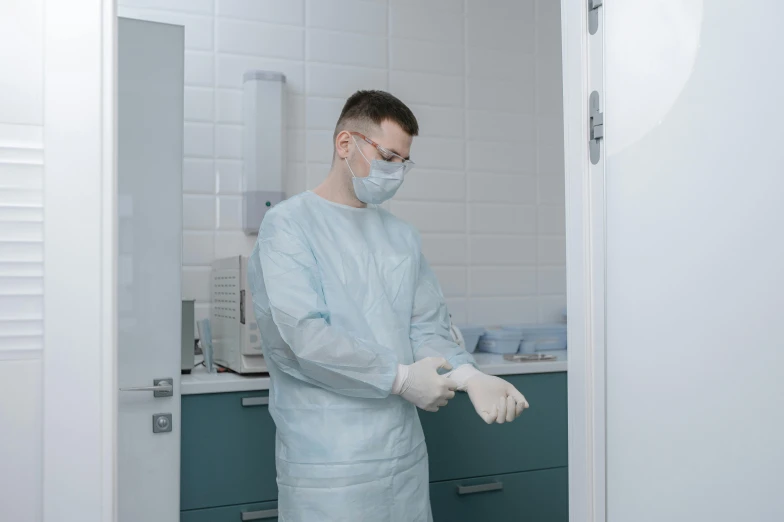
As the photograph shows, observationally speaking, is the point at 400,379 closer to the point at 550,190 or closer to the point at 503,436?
the point at 503,436

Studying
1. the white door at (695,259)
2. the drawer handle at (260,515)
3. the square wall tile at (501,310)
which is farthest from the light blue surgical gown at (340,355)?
the square wall tile at (501,310)

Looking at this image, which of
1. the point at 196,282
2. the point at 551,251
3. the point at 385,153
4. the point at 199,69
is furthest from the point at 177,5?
the point at 551,251

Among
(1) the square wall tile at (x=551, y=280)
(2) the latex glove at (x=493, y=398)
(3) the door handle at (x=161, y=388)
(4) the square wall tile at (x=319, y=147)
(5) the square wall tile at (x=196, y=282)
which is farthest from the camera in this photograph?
(1) the square wall tile at (x=551, y=280)

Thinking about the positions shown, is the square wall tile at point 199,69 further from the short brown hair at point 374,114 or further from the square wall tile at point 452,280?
the square wall tile at point 452,280

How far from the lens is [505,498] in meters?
2.43

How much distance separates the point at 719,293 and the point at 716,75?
0.31 metres

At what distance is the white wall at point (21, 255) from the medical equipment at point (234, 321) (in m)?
1.18

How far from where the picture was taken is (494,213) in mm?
2973

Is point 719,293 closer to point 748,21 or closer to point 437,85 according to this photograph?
point 748,21

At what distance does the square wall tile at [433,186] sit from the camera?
9.21 feet

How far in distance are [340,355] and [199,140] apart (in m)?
1.26

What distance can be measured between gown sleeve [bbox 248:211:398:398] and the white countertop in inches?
15.6

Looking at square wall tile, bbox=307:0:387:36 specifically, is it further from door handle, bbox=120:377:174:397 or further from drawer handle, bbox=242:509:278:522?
drawer handle, bbox=242:509:278:522

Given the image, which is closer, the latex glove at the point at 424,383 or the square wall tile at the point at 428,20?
the latex glove at the point at 424,383
